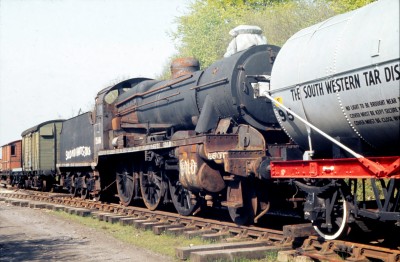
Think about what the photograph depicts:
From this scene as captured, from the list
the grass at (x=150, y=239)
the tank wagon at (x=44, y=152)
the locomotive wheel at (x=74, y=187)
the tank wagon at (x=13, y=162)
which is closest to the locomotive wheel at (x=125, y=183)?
the grass at (x=150, y=239)

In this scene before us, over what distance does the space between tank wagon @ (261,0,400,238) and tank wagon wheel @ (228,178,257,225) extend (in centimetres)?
188

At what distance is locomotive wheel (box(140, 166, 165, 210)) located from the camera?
1330 centimetres

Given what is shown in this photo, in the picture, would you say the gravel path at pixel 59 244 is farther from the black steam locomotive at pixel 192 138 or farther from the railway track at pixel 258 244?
→ the black steam locomotive at pixel 192 138

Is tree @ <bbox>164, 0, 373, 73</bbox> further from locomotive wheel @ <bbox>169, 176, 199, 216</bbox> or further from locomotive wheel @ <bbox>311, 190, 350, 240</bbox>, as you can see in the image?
locomotive wheel @ <bbox>311, 190, 350, 240</bbox>

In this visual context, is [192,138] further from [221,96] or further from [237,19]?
[237,19]

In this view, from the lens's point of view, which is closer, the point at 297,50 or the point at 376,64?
the point at 376,64

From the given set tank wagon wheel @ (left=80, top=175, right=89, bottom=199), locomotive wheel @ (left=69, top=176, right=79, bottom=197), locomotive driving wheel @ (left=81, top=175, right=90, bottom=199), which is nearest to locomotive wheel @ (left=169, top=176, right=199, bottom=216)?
locomotive driving wheel @ (left=81, top=175, right=90, bottom=199)

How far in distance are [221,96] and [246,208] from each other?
2179 mm

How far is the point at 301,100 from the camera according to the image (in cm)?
730

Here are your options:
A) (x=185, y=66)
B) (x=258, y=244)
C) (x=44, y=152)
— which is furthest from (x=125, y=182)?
(x=44, y=152)

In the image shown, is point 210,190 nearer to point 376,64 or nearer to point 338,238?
point 338,238

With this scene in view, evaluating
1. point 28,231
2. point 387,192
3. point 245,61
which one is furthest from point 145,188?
point 387,192

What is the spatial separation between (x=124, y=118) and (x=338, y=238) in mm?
9043

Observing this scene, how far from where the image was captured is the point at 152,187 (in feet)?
45.3
